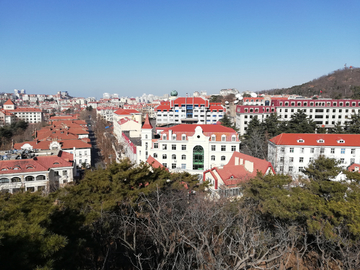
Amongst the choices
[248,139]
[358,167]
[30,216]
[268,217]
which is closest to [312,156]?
[358,167]

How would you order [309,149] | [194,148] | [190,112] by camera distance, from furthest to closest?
[190,112] < [194,148] < [309,149]

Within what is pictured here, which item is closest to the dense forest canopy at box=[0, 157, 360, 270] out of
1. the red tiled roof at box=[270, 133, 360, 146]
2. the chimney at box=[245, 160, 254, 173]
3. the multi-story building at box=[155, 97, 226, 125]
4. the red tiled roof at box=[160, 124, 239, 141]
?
the chimney at box=[245, 160, 254, 173]

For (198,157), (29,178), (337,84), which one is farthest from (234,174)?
(337,84)

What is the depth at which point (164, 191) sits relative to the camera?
17.0 metres

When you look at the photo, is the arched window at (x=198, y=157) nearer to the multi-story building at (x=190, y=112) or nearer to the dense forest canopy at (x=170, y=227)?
the dense forest canopy at (x=170, y=227)

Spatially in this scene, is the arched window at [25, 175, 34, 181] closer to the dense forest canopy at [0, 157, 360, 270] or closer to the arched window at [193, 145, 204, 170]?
the dense forest canopy at [0, 157, 360, 270]

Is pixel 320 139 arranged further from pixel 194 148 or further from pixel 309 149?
pixel 194 148

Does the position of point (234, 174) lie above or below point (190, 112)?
below

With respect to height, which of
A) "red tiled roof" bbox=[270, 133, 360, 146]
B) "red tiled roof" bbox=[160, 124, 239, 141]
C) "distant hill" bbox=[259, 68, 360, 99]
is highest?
"distant hill" bbox=[259, 68, 360, 99]

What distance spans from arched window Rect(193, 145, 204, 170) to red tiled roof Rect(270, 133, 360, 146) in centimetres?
1023

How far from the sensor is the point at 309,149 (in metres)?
32.2

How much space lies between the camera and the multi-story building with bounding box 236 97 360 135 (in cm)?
5162

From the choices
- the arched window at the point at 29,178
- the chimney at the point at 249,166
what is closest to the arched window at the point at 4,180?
the arched window at the point at 29,178

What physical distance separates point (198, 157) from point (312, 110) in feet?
110
